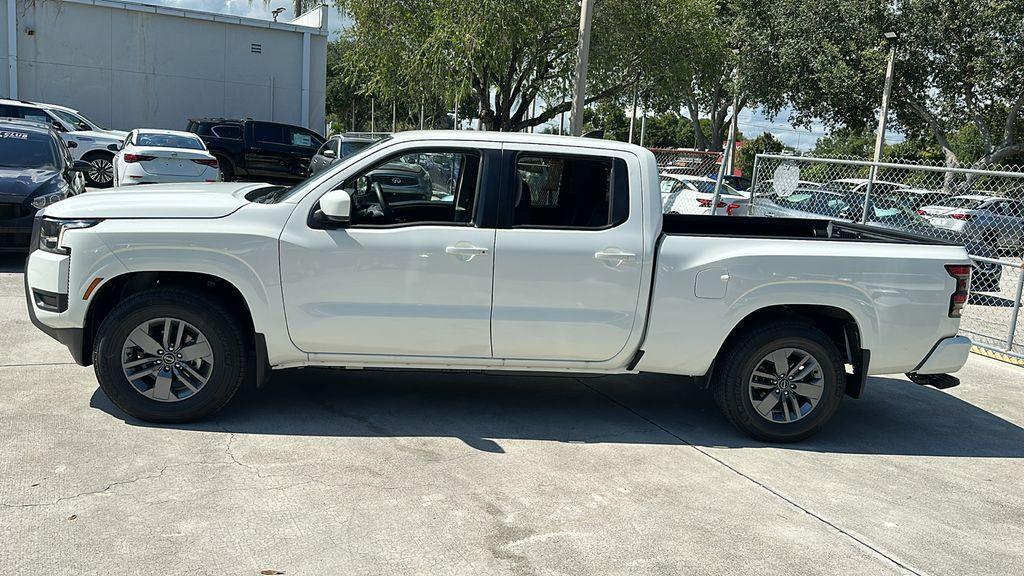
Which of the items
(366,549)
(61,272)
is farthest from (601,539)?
(61,272)

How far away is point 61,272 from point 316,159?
1400 cm

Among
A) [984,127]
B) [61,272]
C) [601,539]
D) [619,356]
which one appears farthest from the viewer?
[984,127]

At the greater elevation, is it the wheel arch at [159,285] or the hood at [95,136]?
the hood at [95,136]

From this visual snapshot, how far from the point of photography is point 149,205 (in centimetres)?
540

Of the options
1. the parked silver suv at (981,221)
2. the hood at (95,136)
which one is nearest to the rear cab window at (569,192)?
the parked silver suv at (981,221)

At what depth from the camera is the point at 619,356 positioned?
18.8 feet

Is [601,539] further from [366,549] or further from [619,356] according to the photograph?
[619,356]

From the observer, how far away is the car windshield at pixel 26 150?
36.1ft

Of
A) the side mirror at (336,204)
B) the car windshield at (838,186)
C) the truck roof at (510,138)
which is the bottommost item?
the side mirror at (336,204)

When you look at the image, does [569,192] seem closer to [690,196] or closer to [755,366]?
[755,366]

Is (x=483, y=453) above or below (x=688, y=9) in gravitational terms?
below

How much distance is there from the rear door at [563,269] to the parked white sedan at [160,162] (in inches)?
464

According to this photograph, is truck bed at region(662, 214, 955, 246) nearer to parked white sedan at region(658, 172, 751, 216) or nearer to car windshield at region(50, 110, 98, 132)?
parked white sedan at region(658, 172, 751, 216)

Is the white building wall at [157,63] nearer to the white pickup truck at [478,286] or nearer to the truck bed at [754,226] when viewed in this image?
the white pickup truck at [478,286]
